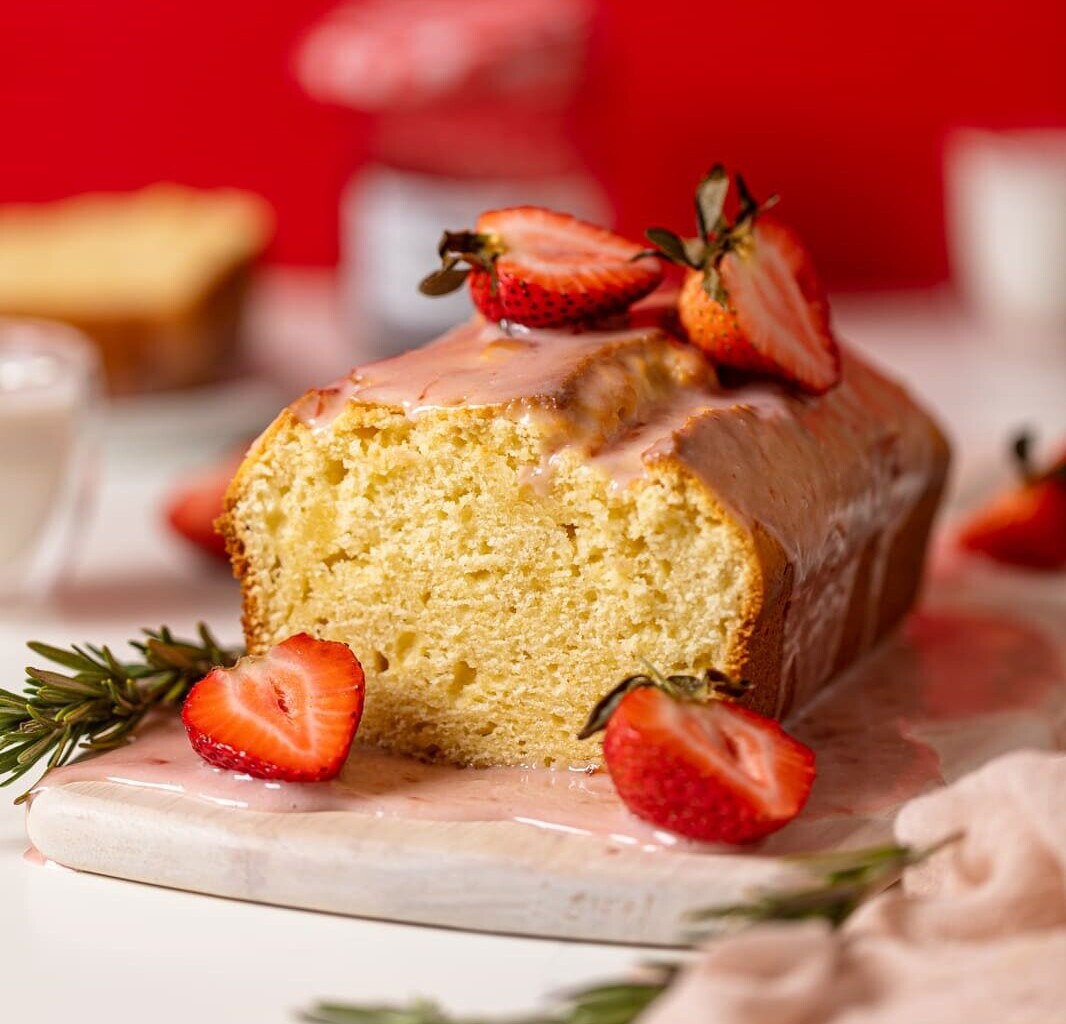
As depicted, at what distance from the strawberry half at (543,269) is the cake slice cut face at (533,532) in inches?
2.0

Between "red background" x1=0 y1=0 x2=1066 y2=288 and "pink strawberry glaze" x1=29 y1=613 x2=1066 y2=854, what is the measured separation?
2.84 meters

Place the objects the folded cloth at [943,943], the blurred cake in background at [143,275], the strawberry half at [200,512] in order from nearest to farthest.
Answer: the folded cloth at [943,943], the strawberry half at [200,512], the blurred cake in background at [143,275]

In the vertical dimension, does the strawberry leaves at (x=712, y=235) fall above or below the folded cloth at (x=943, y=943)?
above

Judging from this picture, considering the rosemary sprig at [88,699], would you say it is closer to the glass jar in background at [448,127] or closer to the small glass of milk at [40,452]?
the small glass of milk at [40,452]

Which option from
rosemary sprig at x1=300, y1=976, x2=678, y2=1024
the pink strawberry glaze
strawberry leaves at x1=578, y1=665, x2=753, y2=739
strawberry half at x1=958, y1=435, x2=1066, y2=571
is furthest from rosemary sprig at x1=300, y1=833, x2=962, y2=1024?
strawberry half at x1=958, y1=435, x2=1066, y2=571

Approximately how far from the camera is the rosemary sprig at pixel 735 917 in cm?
186

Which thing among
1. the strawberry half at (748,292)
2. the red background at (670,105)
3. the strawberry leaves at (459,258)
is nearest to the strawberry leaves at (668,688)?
the strawberry half at (748,292)

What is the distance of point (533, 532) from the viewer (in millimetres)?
2383

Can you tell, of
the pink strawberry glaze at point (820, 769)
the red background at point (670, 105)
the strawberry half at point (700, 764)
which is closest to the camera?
the strawberry half at point (700, 764)

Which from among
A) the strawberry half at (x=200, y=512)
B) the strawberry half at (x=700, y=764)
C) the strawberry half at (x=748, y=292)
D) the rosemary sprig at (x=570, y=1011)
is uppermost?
the strawberry half at (x=748, y=292)

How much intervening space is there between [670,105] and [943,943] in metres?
4.02

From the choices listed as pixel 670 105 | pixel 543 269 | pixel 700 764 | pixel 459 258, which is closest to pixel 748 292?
pixel 543 269

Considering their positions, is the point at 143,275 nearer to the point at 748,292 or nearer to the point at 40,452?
the point at 40,452

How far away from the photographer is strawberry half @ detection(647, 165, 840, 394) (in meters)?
2.55
